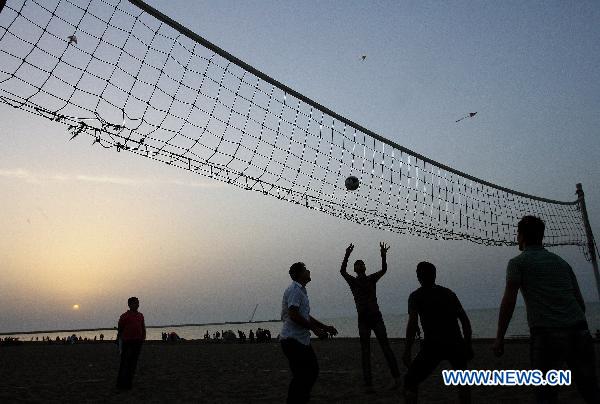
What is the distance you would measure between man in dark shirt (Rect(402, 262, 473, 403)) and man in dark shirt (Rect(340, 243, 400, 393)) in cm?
239

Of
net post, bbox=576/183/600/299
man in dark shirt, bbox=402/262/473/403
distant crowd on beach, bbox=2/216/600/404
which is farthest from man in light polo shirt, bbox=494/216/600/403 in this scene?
net post, bbox=576/183/600/299

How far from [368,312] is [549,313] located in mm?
3894

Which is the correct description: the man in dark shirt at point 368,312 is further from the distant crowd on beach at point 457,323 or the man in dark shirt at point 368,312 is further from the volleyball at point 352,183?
the volleyball at point 352,183

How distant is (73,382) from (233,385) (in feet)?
11.3

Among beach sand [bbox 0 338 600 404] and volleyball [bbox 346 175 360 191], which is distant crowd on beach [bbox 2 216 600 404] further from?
volleyball [bbox 346 175 360 191]

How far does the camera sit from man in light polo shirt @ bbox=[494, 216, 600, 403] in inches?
127

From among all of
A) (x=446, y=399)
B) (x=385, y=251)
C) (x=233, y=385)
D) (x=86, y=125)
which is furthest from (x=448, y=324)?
(x=233, y=385)

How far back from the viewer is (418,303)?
4.53m

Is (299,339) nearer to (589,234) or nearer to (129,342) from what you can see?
(129,342)

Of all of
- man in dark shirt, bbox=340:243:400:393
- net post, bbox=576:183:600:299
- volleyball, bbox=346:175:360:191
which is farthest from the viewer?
net post, bbox=576:183:600:299

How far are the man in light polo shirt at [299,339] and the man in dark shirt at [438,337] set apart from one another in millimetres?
806

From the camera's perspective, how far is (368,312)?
705cm

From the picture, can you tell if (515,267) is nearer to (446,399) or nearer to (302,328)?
(302,328)

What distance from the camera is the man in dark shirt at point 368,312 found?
6945 mm
